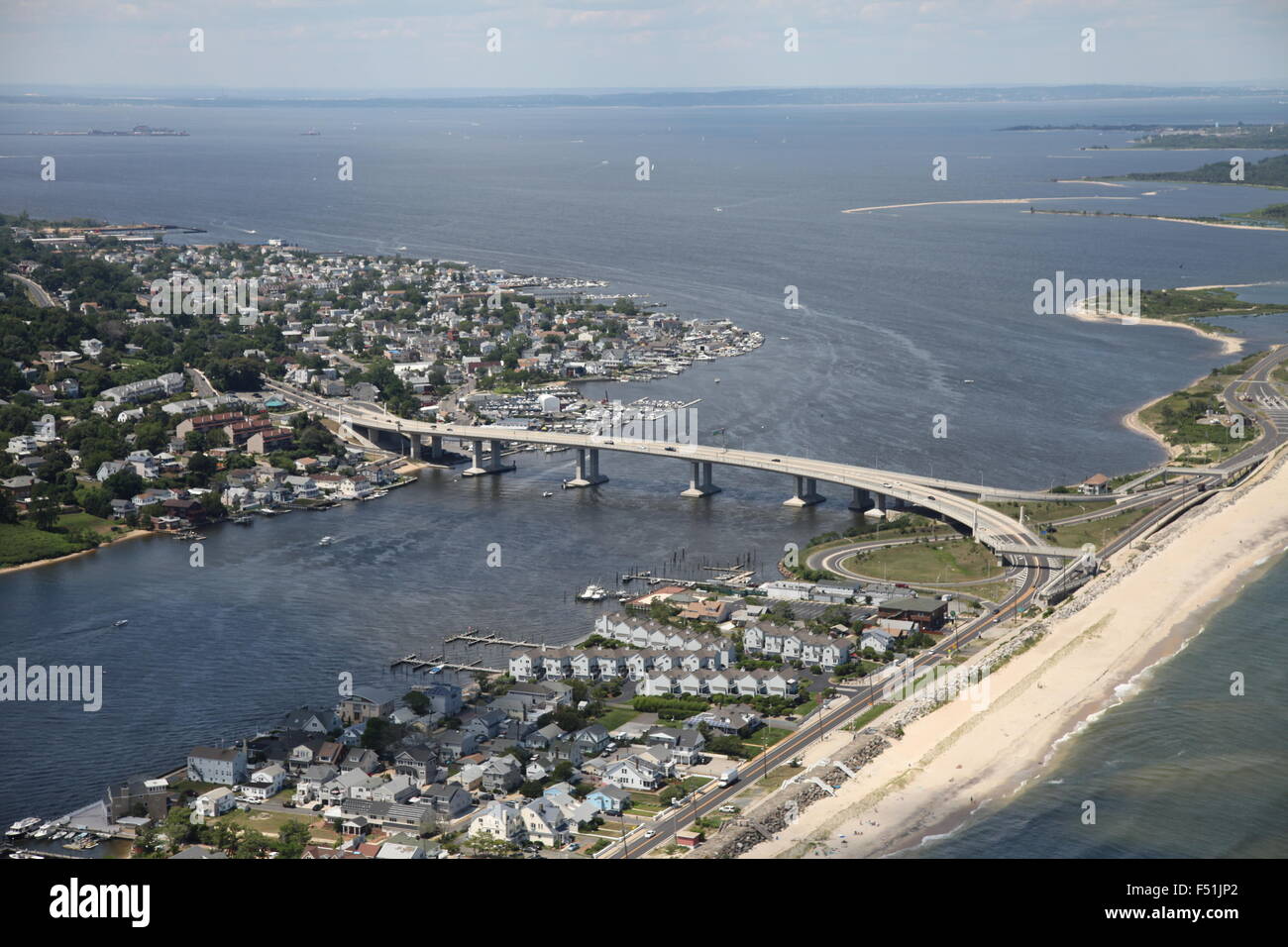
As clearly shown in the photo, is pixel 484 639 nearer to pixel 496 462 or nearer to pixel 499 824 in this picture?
pixel 499 824

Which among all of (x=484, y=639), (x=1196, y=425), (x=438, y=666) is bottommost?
(x=438, y=666)

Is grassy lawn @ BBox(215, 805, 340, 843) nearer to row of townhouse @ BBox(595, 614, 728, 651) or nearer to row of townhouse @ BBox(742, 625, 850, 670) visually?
row of townhouse @ BBox(595, 614, 728, 651)

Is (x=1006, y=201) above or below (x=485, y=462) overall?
above

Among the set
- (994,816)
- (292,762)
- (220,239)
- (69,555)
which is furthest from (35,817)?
(220,239)

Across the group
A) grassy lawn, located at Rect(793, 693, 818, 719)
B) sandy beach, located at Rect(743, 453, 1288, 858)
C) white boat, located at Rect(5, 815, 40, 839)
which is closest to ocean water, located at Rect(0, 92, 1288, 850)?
white boat, located at Rect(5, 815, 40, 839)

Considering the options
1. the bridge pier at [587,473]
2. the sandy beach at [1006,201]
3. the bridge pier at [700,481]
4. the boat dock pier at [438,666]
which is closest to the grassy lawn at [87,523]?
the bridge pier at [587,473]

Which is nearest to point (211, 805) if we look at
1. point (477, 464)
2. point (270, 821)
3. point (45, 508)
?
point (270, 821)
